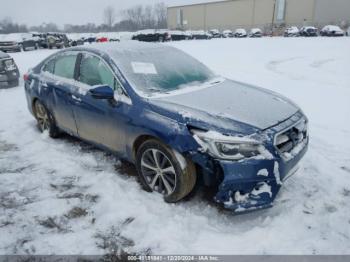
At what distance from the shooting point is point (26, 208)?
3.51 meters

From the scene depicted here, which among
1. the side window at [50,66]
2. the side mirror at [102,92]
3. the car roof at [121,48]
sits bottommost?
the side mirror at [102,92]

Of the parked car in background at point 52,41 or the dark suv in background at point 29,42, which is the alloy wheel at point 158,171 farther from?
the parked car in background at point 52,41

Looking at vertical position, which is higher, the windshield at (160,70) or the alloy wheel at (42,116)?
the windshield at (160,70)

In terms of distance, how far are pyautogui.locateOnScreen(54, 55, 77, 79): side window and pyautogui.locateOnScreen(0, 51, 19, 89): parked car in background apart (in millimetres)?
5898

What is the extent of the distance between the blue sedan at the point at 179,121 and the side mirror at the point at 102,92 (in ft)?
0.04

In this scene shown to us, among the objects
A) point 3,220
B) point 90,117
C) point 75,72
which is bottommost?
point 3,220

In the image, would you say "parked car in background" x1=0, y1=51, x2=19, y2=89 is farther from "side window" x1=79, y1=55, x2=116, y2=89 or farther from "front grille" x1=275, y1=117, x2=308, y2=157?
"front grille" x1=275, y1=117, x2=308, y2=157

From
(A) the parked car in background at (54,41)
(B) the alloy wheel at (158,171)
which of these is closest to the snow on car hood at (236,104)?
(B) the alloy wheel at (158,171)

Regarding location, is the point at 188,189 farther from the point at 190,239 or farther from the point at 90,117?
the point at 90,117

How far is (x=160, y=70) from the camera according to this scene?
13.1 feet

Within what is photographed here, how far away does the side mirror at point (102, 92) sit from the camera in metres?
3.55

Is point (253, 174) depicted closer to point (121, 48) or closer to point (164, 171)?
point (164, 171)

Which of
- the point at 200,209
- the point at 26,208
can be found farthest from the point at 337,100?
the point at 26,208

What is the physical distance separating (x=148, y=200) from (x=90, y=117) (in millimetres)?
1404
